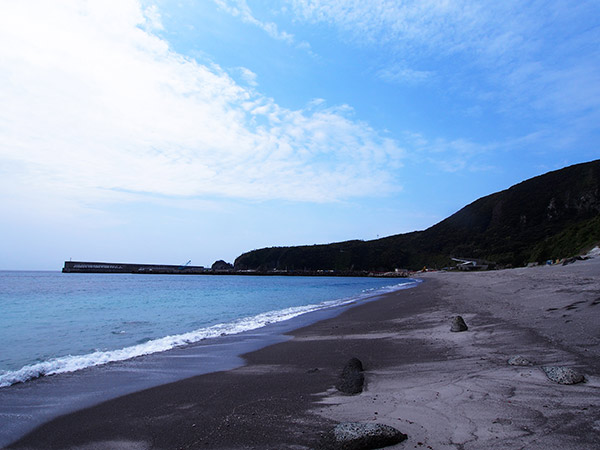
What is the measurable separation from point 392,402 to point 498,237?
359 feet

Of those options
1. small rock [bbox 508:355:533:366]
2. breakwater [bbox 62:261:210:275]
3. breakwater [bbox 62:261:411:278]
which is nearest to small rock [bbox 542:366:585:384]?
small rock [bbox 508:355:533:366]

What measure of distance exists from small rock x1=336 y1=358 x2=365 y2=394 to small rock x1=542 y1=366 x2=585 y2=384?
2.56m

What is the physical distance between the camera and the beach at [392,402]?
373 cm

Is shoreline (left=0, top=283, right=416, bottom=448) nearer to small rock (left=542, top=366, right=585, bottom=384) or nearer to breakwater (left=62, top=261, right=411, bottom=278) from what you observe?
small rock (left=542, top=366, right=585, bottom=384)

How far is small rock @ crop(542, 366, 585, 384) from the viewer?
471 cm

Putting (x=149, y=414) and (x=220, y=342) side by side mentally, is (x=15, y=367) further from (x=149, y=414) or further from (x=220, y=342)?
(x=149, y=414)

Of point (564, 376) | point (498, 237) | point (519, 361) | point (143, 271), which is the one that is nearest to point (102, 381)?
point (519, 361)

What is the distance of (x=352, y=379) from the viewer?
19.2 ft

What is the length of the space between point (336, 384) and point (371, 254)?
5993 inches

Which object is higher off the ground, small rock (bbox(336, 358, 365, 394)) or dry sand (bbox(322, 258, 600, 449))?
dry sand (bbox(322, 258, 600, 449))

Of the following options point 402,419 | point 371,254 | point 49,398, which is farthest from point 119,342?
point 371,254

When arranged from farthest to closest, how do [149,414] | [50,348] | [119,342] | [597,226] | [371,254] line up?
[371,254]
[597,226]
[119,342]
[50,348]
[149,414]

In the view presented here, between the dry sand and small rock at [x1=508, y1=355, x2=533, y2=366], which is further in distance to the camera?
small rock at [x1=508, y1=355, x2=533, y2=366]

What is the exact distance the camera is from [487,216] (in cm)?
12150
